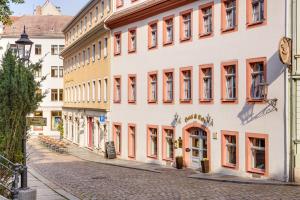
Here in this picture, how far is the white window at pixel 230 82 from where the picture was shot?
25266mm

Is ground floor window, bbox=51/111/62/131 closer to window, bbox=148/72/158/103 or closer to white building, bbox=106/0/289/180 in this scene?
white building, bbox=106/0/289/180

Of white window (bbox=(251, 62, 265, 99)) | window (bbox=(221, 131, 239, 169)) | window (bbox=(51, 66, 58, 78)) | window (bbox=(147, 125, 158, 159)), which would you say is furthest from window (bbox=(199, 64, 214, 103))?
window (bbox=(51, 66, 58, 78))

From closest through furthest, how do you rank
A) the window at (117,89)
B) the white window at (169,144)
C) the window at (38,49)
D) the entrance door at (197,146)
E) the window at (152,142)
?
the entrance door at (197,146) < the white window at (169,144) < the window at (152,142) < the window at (117,89) < the window at (38,49)

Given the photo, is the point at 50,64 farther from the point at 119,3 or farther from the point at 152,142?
the point at 152,142

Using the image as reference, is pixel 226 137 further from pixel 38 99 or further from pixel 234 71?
pixel 38 99

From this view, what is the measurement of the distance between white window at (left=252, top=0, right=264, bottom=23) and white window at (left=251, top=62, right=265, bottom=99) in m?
2.04

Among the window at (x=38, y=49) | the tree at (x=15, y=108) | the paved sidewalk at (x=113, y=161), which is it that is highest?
the window at (x=38, y=49)

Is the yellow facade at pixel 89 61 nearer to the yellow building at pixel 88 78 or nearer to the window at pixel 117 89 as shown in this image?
the yellow building at pixel 88 78

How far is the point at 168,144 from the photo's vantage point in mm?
31250

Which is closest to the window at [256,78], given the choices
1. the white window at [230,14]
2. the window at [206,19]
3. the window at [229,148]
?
the window at [229,148]

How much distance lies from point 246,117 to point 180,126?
20.0ft

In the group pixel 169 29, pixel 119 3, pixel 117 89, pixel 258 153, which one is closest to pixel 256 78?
pixel 258 153

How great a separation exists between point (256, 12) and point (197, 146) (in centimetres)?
825

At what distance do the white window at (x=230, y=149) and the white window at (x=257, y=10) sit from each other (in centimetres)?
573
